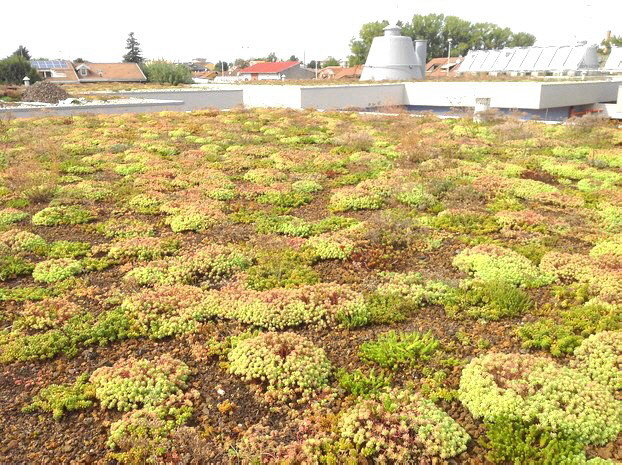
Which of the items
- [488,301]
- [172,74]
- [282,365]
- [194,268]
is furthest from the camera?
[172,74]

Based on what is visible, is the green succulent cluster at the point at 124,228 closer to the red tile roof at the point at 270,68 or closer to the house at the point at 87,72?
the house at the point at 87,72

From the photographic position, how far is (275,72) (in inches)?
3374

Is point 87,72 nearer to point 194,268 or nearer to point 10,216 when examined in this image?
point 10,216

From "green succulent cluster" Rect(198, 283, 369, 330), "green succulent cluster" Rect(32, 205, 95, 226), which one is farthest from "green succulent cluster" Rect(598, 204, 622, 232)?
"green succulent cluster" Rect(32, 205, 95, 226)

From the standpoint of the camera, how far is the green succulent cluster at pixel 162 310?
241 inches

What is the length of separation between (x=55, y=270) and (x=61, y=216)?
2.92 meters

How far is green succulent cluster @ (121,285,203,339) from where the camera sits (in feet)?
20.1

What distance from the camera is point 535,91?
3130 centimetres

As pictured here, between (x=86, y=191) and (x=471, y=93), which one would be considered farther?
(x=471, y=93)

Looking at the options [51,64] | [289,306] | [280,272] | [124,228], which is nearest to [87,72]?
[51,64]

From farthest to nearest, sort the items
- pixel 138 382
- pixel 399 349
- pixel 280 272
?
1. pixel 280 272
2. pixel 399 349
3. pixel 138 382

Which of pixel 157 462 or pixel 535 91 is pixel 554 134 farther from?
pixel 157 462

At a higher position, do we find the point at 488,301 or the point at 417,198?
the point at 417,198

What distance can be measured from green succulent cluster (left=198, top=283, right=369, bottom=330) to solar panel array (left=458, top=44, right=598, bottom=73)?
46781 mm
